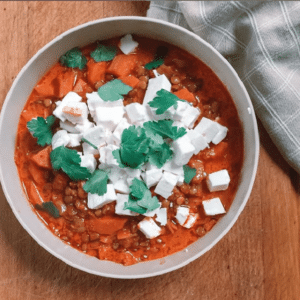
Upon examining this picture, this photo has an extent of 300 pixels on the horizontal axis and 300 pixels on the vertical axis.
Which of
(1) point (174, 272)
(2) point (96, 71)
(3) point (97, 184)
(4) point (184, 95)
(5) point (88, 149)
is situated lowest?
(1) point (174, 272)

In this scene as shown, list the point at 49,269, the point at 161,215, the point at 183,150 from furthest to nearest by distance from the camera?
the point at 49,269 → the point at 161,215 → the point at 183,150

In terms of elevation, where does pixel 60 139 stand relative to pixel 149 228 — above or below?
above

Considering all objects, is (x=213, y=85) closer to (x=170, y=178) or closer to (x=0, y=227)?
(x=170, y=178)

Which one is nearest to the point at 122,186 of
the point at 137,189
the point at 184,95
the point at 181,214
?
the point at 137,189

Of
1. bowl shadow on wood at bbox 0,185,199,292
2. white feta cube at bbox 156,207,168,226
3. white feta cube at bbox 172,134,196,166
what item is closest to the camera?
white feta cube at bbox 172,134,196,166

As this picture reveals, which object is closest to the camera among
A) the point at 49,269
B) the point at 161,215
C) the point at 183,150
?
the point at 183,150

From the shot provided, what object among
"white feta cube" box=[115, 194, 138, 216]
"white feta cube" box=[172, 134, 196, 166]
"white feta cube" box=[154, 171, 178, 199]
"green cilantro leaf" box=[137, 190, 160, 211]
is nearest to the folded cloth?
"white feta cube" box=[172, 134, 196, 166]

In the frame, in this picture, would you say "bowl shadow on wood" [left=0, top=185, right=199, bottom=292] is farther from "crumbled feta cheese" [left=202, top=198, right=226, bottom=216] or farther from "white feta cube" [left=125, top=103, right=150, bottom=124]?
"white feta cube" [left=125, top=103, right=150, bottom=124]

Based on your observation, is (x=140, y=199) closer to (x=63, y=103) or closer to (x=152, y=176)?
(x=152, y=176)
